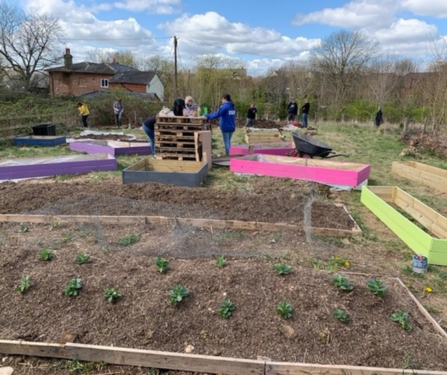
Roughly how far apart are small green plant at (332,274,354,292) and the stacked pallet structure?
18.0 feet

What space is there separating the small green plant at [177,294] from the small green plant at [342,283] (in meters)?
1.39

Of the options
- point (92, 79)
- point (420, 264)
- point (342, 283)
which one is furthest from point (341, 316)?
point (92, 79)

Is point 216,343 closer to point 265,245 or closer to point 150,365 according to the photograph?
point 150,365

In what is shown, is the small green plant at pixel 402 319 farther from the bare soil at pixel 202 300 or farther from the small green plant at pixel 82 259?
the small green plant at pixel 82 259

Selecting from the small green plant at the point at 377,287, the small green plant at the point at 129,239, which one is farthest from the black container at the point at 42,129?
the small green plant at the point at 377,287

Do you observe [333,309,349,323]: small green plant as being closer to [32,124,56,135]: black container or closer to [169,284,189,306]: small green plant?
[169,284,189,306]: small green plant

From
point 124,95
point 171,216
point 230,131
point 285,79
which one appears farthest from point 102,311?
point 285,79

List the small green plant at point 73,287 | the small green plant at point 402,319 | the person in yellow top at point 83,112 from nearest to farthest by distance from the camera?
1. the small green plant at point 402,319
2. the small green plant at point 73,287
3. the person in yellow top at point 83,112

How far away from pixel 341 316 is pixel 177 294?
1.39 meters

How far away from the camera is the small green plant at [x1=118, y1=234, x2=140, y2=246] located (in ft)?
13.8

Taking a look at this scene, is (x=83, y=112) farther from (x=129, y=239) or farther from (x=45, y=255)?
(x=45, y=255)

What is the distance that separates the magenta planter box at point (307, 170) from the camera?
693 centimetres

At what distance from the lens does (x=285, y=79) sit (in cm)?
3200

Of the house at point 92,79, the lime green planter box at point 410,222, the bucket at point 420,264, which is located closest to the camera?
the bucket at point 420,264
